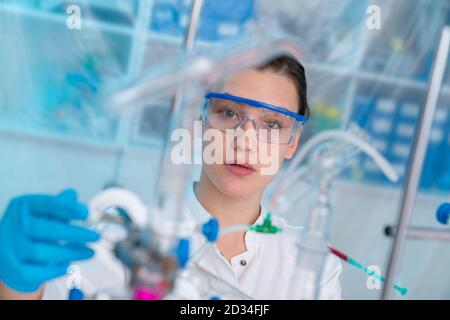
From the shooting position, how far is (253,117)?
41.2 inches

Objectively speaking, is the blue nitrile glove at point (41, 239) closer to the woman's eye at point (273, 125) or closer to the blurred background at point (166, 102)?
the woman's eye at point (273, 125)

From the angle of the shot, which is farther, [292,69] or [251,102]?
[292,69]

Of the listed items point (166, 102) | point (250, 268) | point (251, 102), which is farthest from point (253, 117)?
point (166, 102)

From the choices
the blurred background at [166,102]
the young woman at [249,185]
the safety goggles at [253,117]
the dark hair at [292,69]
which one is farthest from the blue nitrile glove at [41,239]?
the blurred background at [166,102]

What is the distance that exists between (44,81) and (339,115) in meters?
1.03

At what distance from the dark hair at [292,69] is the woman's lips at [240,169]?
18 centimetres

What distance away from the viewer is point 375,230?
81.9 inches

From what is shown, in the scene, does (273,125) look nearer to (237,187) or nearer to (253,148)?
(253,148)

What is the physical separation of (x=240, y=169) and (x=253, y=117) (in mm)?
157

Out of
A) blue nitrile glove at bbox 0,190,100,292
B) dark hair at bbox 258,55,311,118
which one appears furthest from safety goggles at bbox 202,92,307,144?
blue nitrile glove at bbox 0,190,100,292

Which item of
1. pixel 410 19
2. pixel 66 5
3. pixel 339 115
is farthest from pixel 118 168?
pixel 410 19

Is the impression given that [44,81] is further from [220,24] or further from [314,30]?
[314,30]

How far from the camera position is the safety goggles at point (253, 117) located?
3.44 feet
